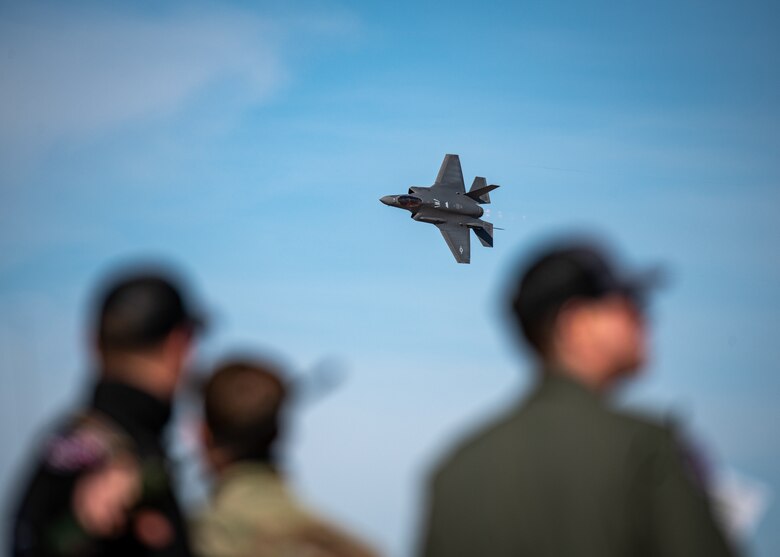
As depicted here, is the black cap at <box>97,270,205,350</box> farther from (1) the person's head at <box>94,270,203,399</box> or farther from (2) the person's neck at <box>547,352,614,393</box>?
(2) the person's neck at <box>547,352,614,393</box>

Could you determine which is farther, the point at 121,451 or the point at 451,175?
the point at 451,175

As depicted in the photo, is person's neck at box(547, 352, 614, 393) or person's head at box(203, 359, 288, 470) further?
person's head at box(203, 359, 288, 470)

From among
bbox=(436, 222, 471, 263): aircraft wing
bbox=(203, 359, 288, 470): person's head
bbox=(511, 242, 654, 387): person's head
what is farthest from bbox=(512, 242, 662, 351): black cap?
bbox=(436, 222, 471, 263): aircraft wing

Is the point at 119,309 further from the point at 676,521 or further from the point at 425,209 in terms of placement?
the point at 425,209

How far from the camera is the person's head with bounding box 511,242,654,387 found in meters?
4.76

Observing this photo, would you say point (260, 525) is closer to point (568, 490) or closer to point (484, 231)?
point (568, 490)

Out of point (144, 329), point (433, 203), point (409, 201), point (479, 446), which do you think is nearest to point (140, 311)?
point (144, 329)

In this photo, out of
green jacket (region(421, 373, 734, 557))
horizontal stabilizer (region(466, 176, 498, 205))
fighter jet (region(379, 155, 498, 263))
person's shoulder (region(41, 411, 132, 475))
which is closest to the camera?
green jacket (region(421, 373, 734, 557))

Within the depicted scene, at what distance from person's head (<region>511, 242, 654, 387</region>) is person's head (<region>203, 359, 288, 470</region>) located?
5.17 feet

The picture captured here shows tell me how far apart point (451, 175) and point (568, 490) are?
2347 inches

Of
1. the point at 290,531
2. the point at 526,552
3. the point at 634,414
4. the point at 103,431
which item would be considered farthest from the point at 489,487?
the point at 103,431

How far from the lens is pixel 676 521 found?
4164 mm

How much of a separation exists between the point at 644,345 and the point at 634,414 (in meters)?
0.57

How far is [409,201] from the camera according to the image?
54344mm
